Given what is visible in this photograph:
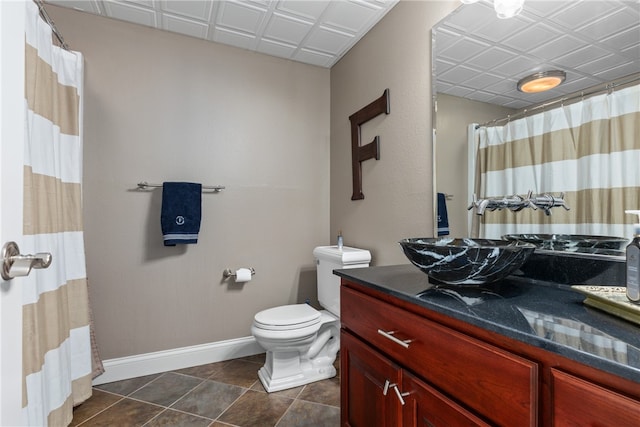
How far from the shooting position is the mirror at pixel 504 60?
1.00 metres

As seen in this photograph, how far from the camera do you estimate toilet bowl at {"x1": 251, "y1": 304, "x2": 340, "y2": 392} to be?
1.87m

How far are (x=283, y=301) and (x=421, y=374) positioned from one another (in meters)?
1.83

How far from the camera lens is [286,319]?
6.29ft

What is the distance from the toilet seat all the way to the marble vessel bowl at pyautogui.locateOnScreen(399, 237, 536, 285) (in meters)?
1.13

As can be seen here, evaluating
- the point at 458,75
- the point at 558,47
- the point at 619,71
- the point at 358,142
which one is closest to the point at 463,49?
the point at 458,75

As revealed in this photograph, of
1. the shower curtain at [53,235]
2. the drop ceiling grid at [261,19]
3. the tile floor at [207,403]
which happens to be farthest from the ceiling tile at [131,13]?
the tile floor at [207,403]

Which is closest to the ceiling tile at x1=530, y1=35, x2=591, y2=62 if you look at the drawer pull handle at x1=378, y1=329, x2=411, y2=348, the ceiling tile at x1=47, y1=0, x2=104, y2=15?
the drawer pull handle at x1=378, y1=329, x2=411, y2=348

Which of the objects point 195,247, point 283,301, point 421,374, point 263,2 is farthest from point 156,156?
point 421,374

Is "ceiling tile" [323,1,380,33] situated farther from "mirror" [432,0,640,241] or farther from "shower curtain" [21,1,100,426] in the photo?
"shower curtain" [21,1,100,426]

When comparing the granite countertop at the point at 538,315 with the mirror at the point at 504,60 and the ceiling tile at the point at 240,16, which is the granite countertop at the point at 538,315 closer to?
the mirror at the point at 504,60

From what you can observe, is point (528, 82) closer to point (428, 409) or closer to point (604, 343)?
point (604, 343)

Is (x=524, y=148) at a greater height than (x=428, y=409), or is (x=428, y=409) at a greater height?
(x=524, y=148)

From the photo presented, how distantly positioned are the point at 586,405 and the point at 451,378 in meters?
0.28

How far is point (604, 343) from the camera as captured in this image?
57cm
